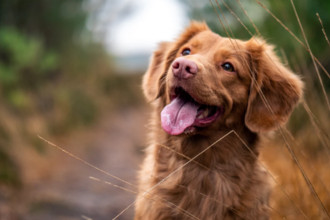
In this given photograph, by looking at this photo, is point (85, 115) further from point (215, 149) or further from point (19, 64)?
point (215, 149)

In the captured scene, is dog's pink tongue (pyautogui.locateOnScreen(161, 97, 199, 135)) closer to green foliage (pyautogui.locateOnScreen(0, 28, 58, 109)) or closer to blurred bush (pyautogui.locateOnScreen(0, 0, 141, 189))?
blurred bush (pyautogui.locateOnScreen(0, 0, 141, 189))

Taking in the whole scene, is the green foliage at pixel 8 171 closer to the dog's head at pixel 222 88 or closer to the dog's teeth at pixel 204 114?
the dog's head at pixel 222 88

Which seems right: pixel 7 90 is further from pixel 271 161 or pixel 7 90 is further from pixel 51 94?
pixel 271 161

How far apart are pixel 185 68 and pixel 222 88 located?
38 cm

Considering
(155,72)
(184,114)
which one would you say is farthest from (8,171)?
(184,114)

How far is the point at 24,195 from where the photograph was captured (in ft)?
16.7

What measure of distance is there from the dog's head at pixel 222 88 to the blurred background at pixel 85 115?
212mm

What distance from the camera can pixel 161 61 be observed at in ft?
11.5

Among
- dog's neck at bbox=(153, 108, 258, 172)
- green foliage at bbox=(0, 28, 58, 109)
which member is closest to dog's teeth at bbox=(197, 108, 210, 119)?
dog's neck at bbox=(153, 108, 258, 172)

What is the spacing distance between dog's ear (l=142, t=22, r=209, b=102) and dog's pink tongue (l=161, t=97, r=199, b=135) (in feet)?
1.48

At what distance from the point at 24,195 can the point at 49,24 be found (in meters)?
4.62

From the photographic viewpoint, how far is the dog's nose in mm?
2494

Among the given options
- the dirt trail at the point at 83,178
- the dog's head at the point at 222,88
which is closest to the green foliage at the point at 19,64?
the dirt trail at the point at 83,178

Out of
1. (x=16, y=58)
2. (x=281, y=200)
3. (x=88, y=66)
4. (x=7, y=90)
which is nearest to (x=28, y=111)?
(x=7, y=90)
